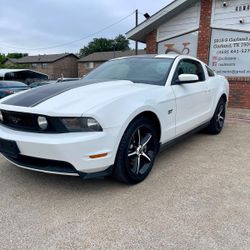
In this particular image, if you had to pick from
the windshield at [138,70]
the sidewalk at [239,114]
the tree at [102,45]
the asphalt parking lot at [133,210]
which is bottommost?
the sidewalk at [239,114]

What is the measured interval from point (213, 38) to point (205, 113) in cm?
526

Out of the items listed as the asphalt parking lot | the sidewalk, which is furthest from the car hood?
the sidewalk

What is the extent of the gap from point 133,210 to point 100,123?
88 cm

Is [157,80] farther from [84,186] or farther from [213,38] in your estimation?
[213,38]

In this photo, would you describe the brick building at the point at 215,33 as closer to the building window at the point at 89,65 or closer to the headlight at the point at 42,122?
the headlight at the point at 42,122

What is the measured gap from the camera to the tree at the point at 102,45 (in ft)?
228

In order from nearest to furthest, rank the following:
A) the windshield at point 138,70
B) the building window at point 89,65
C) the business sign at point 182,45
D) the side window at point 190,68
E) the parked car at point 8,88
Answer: the windshield at point 138,70, the side window at point 190,68, the business sign at point 182,45, the parked car at point 8,88, the building window at point 89,65

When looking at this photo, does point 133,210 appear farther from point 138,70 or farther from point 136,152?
point 138,70

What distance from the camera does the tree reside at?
2736 inches

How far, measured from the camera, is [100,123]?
240 centimetres

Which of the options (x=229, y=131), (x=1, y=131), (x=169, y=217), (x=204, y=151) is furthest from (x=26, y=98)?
(x=229, y=131)

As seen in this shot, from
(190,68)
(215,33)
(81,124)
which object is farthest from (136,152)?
(215,33)

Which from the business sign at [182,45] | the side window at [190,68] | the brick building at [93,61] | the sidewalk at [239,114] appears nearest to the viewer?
the side window at [190,68]

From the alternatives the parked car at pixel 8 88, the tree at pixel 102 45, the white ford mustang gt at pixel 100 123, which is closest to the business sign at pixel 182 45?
the parked car at pixel 8 88
